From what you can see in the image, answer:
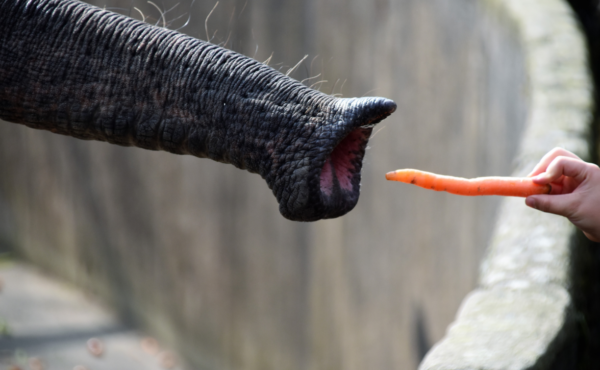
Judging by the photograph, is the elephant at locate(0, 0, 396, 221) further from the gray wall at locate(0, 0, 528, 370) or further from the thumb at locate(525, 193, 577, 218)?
the thumb at locate(525, 193, 577, 218)

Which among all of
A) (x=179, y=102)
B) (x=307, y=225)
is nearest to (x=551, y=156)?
(x=179, y=102)

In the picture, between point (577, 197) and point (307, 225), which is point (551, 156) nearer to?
point (577, 197)

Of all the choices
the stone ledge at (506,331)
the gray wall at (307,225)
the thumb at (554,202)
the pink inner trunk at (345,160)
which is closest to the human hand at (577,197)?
the thumb at (554,202)

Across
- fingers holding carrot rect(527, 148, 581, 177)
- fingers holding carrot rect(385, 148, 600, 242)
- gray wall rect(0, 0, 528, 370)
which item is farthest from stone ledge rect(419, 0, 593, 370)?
fingers holding carrot rect(527, 148, 581, 177)

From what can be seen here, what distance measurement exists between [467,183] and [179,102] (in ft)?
2.50

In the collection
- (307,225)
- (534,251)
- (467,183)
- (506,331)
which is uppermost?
(467,183)

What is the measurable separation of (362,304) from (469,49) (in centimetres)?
169

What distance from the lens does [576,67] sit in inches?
105

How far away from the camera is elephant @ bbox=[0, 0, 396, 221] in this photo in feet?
4.33

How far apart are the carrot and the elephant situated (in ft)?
1.04

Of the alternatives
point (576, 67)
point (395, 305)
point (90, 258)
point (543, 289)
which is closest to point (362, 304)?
point (395, 305)

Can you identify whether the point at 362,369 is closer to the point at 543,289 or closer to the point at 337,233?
the point at 337,233

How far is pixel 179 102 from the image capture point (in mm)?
1466

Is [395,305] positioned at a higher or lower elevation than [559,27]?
lower
